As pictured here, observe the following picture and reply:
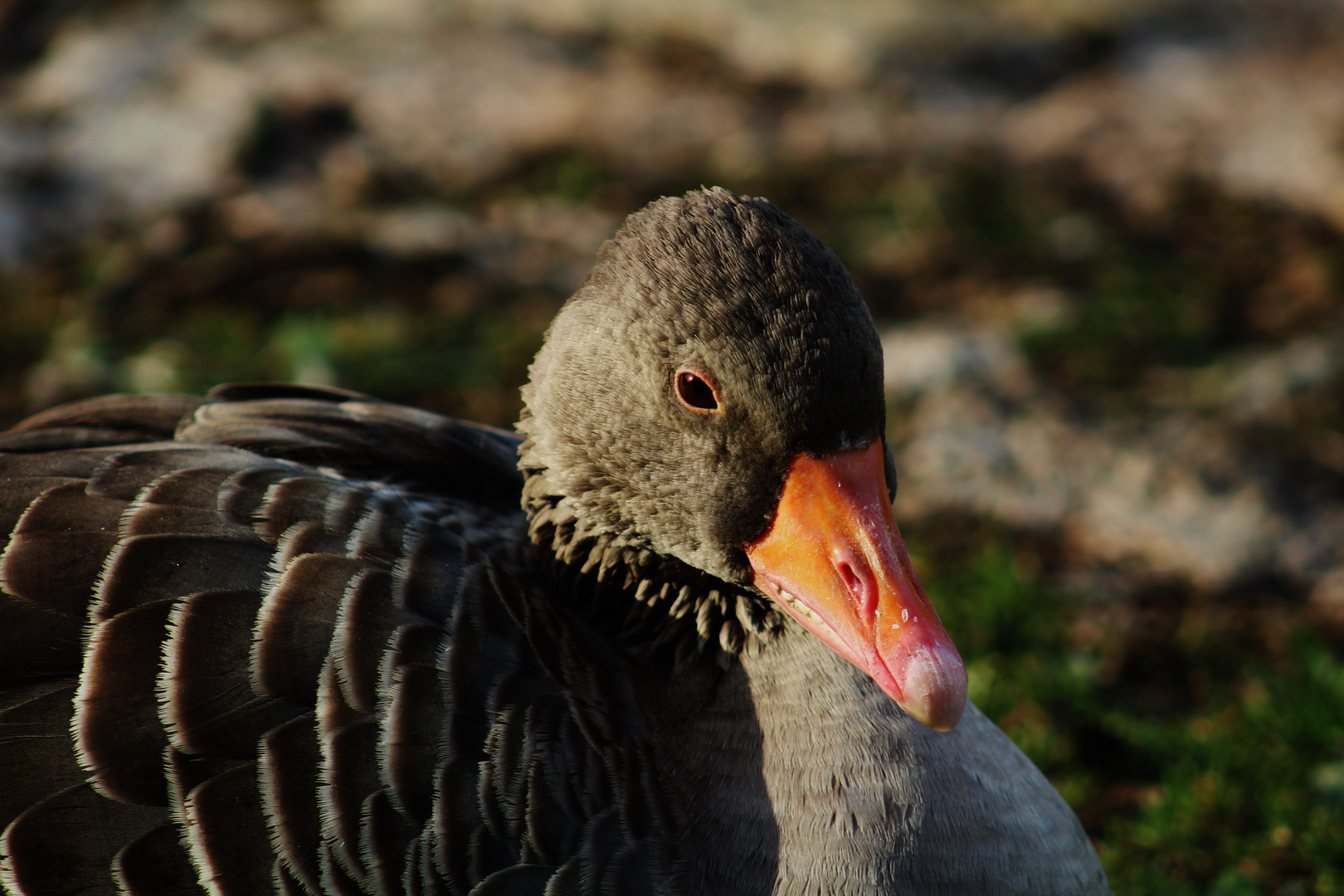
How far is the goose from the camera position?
8.81ft

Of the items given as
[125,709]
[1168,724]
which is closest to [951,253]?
[1168,724]

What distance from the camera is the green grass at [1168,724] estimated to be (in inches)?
161

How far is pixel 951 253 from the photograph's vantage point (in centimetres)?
796

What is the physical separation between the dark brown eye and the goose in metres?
0.01

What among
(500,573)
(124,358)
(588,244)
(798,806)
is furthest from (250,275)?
(798,806)

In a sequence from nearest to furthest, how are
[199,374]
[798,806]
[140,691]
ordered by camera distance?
[140,691] < [798,806] < [199,374]

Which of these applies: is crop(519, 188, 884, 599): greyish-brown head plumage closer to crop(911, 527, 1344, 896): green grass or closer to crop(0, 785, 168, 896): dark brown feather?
crop(0, 785, 168, 896): dark brown feather

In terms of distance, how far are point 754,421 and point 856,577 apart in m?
0.48

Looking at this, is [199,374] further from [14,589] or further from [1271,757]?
[1271,757]

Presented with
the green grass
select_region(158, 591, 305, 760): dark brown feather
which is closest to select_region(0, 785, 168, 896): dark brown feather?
select_region(158, 591, 305, 760): dark brown feather

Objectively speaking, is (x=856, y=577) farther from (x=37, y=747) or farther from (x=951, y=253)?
(x=951, y=253)

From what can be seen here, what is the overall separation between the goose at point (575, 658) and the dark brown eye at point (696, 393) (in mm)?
11

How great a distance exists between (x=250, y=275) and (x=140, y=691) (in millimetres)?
5017

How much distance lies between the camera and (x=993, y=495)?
5871 mm
